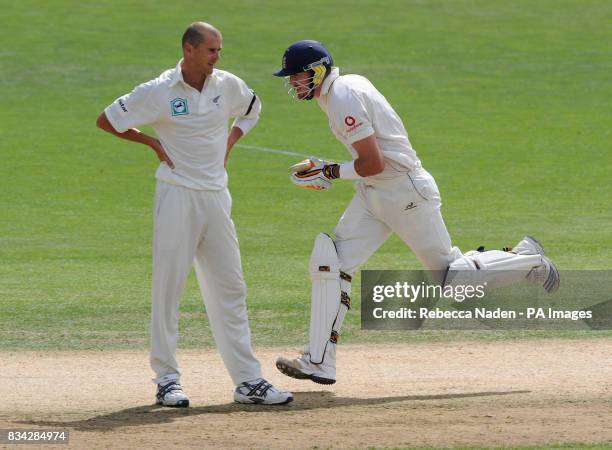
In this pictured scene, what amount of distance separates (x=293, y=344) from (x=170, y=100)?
300 centimetres

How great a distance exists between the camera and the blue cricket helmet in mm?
8828

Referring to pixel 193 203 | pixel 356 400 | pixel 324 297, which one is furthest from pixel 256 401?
pixel 193 203

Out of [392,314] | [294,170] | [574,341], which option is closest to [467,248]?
[392,314]

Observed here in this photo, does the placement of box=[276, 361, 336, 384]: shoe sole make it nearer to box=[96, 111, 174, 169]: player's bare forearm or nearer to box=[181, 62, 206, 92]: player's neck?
box=[96, 111, 174, 169]: player's bare forearm

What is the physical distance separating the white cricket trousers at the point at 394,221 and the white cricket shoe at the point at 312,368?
0.62 m

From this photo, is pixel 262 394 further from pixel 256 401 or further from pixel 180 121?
pixel 180 121

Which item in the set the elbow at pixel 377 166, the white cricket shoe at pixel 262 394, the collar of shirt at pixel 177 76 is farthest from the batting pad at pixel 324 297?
the collar of shirt at pixel 177 76

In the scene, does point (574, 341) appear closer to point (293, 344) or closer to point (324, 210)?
point (293, 344)

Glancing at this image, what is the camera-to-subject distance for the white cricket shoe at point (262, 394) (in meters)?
8.47

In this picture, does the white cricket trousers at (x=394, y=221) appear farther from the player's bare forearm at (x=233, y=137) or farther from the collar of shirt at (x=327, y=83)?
the player's bare forearm at (x=233, y=137)

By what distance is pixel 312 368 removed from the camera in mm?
8820

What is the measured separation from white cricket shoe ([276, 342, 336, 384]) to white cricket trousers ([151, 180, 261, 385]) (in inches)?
12.6

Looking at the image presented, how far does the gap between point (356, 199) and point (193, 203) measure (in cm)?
139

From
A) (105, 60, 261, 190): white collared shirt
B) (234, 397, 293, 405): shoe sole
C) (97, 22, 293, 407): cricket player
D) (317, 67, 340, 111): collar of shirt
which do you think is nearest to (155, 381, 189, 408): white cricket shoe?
(97, 22, 293, 407): cricket player
